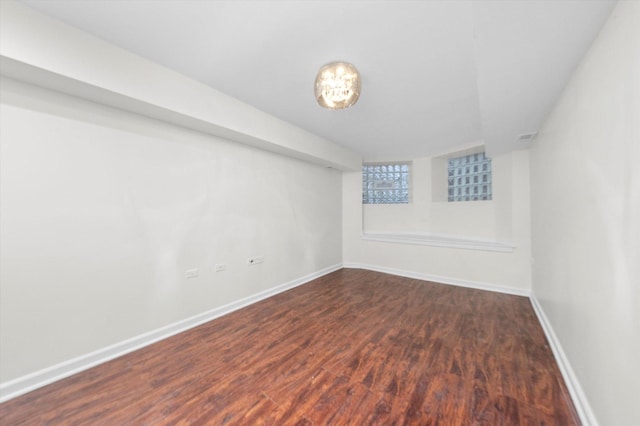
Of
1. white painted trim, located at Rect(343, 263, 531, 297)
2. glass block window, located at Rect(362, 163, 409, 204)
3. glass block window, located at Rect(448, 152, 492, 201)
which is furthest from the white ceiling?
glass block window, located at Rect(362, 163, 409, 204)

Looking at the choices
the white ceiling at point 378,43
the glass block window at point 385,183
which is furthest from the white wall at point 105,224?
the glass block window at point 385,183

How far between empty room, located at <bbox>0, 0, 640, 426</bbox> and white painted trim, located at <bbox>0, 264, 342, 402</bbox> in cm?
2

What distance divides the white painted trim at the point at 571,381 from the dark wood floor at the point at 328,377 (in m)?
0.05

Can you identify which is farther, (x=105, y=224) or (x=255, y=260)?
(x=255, y=260)

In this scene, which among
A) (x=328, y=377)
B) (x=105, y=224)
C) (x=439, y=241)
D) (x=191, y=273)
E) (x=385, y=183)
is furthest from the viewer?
(x=385, y=183)

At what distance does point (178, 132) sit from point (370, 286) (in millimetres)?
3394

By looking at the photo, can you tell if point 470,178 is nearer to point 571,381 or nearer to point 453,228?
point 453,228

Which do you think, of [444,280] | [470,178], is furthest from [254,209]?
[470,178]

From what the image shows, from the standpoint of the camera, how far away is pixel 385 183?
514 centimetres

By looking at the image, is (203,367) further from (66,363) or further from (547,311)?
(547,311)

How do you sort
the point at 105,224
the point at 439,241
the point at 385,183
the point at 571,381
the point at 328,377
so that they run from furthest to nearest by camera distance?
the point at 385,183
the point at 439,241
the point at 105,224
the point at 328,377
the point at 571,381

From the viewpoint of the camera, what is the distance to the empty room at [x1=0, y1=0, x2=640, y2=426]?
1.22 m

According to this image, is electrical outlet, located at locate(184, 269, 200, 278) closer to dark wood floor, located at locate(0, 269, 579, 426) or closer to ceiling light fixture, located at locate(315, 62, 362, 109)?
dark wood floor, located at locate(0, 269, 579, 426)

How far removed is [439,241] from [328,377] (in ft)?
10.7
